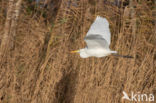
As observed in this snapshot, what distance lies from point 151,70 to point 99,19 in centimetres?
74

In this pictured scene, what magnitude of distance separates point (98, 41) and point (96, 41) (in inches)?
0.7

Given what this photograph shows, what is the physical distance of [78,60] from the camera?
9.52 ft

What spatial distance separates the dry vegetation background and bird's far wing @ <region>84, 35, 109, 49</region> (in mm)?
264

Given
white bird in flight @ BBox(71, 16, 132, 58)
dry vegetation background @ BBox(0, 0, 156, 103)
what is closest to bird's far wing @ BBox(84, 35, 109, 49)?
white bird in flight @ BBox(71, 16, 132, 58)

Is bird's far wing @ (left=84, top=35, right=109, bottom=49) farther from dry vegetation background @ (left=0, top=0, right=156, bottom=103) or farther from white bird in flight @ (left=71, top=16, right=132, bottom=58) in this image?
dry vegetation background @ (left=0, top=0, right=156, bottom=103)

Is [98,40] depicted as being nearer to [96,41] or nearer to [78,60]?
[96,41]

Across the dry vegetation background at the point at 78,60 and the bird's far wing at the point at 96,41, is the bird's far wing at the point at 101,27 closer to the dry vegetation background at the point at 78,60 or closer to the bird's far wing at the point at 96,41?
the bird's far wing at the point at 96,41

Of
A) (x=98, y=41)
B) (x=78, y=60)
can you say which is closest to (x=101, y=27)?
(x=98, y=41)

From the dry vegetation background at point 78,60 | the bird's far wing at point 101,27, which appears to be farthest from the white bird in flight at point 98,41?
the dry vegetation background at point 78,60

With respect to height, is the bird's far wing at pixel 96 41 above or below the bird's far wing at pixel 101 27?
below

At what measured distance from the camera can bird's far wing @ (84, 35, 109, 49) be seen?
7.68 ft

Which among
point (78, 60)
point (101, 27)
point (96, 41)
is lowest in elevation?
point (78, 60)

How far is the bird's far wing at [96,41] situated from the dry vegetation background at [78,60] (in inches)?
10.4

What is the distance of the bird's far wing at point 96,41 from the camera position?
2340mm
